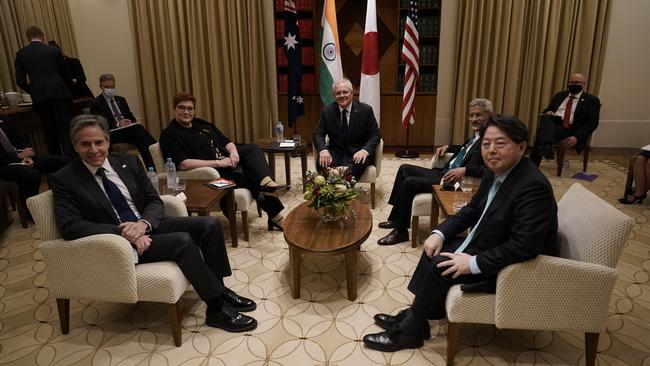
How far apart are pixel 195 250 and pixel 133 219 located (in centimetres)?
42

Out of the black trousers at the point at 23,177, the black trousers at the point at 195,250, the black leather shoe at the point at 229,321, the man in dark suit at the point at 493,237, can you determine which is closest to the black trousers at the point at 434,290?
the man in dark suit at the point at 493,237

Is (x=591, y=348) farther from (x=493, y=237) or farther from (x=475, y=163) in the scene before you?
(x=475, y=163)

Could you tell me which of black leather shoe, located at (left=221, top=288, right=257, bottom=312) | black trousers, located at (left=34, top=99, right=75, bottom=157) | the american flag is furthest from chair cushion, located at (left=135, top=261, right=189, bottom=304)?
the american flag

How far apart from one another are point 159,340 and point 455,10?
17.6ft

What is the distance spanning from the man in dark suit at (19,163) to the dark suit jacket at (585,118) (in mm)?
5424

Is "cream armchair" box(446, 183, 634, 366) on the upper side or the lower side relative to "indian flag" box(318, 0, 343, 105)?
lower

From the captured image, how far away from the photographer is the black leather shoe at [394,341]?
209 cm

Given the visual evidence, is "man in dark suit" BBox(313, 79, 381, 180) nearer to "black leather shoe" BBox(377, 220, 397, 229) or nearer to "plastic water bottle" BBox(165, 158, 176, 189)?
"black leather shoe" BBox(377, 220, 397, 229)

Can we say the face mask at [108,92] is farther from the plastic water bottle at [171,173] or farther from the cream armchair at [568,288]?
the cream armchair at [568,288]

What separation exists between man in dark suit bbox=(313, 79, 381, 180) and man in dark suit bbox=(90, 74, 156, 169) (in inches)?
83.8

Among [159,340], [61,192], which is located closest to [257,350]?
[159,340]

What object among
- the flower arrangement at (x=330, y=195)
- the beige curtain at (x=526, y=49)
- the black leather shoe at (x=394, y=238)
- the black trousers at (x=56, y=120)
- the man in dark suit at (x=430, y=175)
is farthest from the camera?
the beige curtain at (x=526, y=49)

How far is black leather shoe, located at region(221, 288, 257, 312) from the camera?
244 centimetres

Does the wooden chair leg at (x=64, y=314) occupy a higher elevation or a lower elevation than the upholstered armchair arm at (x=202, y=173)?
lower
